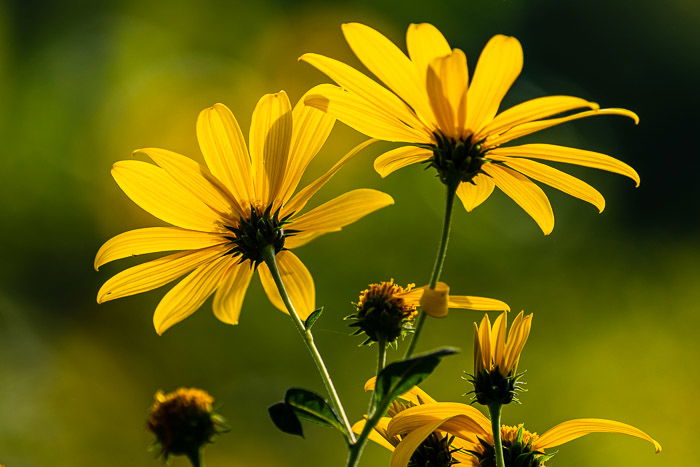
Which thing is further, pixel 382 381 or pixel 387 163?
pixel 387 163

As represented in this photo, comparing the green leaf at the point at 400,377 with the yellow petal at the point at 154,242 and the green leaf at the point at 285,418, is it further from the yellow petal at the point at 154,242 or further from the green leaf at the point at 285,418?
the yellow petal at the point at 154,242

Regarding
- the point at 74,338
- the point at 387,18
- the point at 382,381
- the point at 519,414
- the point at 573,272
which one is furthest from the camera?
the point at 387,18

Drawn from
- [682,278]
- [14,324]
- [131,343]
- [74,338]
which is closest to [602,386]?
[682,278]

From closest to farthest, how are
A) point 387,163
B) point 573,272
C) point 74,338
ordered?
point 387,163 < point 74,338 < point 573,272

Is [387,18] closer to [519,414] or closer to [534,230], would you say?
[534,230]

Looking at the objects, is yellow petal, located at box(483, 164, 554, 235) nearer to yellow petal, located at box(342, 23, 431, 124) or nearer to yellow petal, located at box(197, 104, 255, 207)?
yellow petal, located at box(342, 23, 431, 124)

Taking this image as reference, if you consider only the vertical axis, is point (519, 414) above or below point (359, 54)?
above
